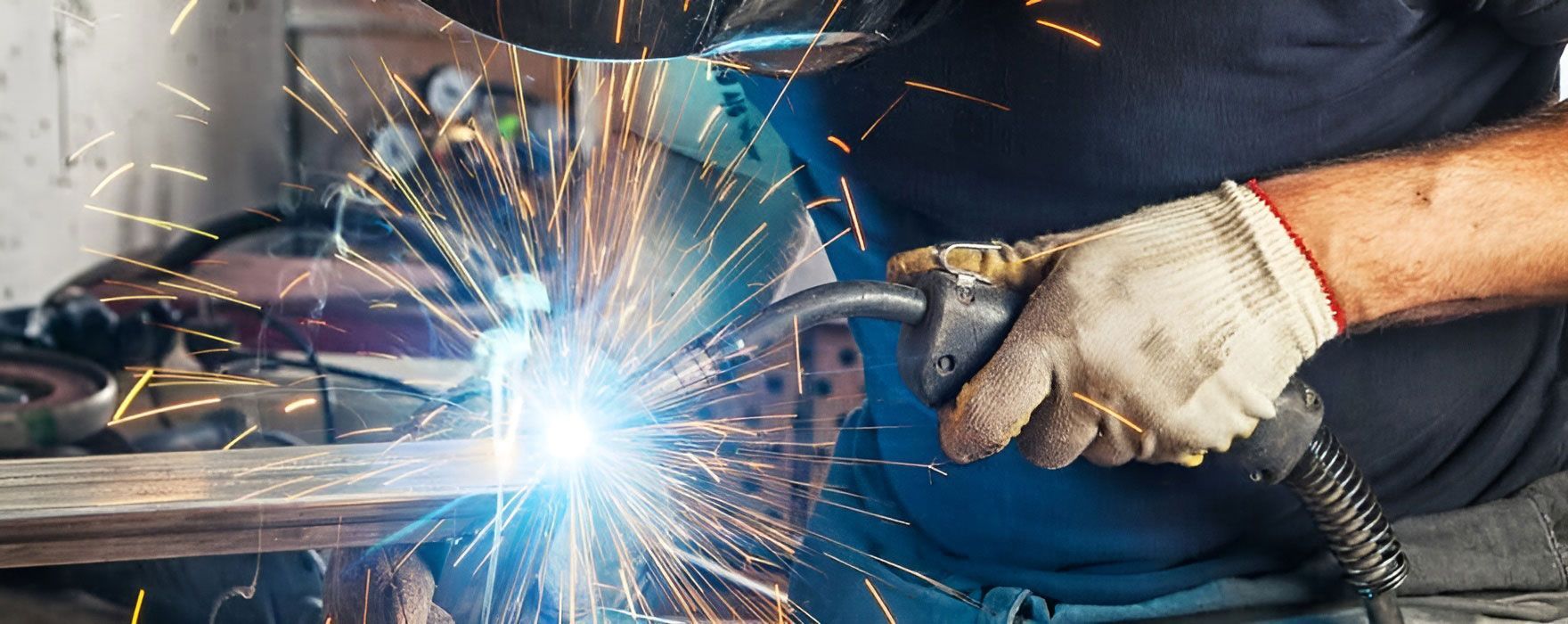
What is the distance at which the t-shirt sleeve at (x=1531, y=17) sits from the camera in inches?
34.0

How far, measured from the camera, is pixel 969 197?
109 cm

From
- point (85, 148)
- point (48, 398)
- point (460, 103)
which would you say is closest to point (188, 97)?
point (85, 148)

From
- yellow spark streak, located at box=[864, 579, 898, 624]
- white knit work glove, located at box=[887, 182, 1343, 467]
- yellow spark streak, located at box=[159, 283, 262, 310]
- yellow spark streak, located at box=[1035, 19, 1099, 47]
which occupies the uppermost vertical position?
yellow spark streak, located at box=[1035, 19, 1099, 47]

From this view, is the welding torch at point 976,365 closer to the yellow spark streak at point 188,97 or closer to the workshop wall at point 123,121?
the workshop wall at point 123,121

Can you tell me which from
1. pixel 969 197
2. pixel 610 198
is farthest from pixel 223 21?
pixel 969 197

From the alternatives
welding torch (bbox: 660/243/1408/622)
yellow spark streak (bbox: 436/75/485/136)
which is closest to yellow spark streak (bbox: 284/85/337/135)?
yellow spark streak (bbox: 436/75/485/136)

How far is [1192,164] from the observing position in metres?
0.99

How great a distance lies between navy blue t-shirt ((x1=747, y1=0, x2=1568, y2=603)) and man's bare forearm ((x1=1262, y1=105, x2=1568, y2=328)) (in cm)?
3

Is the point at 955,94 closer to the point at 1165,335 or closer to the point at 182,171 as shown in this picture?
the point at 1165,335

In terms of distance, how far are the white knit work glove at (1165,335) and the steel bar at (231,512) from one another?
47cm

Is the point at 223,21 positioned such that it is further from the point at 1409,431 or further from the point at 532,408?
the point at 1409,431

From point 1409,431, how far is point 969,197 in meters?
0.45

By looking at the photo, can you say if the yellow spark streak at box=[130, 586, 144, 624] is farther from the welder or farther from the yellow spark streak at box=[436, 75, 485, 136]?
the yellow spark streak at box=[436, 75, 485, 136]

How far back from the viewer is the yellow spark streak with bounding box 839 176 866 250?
121cm
